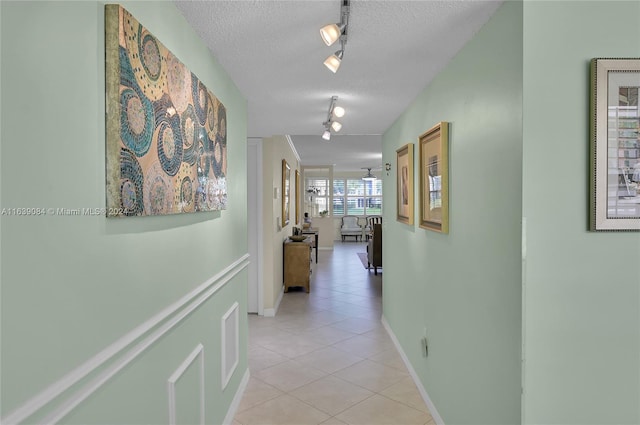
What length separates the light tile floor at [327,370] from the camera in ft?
9.36

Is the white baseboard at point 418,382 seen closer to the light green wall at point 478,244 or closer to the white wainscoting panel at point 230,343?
the light green wall at point 478,244

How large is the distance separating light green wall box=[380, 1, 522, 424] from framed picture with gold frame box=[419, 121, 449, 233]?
6cm

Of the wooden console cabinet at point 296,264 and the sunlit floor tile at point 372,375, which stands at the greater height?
the wooden console cabinet at point 296,264

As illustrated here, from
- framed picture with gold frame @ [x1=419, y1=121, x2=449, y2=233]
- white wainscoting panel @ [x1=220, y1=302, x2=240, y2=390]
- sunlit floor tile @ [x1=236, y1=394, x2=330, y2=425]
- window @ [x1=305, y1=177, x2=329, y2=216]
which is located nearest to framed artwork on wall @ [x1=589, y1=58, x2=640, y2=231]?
framed picture with gold frame @ [x1=419, y1=121, x2=449, y2=233]

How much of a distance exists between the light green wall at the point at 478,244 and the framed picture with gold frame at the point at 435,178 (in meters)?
0.06

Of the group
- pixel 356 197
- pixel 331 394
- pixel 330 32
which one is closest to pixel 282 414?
pixel 331 394

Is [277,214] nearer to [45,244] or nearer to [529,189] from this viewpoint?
[529,189]

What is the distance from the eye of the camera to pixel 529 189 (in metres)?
1.58

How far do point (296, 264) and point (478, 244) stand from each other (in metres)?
4.66

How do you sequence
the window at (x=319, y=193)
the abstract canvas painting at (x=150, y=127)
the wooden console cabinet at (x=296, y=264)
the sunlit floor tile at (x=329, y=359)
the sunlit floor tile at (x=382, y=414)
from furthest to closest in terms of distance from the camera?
the window at (x=319, y=193) < the wooden console cabinet at (x=296, y=264) < the sunlit floor tile at (x=329, y=359) < the sunlit floor tile at (x=382, y=414) < the abstract canvas painting at (x=150, y=127)

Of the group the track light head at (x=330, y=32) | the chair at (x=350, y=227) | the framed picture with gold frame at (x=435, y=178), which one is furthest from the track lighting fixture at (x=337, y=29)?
the chair at (x=350, y=227)

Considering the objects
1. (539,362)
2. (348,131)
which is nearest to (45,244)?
(539,362)

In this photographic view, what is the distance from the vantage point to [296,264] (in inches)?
255

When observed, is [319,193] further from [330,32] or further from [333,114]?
[330,32]
